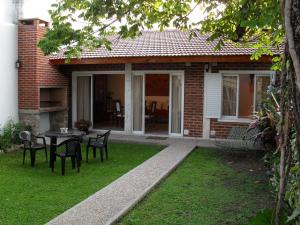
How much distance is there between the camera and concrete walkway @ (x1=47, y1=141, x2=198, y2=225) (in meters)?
4.84

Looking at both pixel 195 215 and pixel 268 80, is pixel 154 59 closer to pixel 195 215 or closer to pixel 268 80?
pixel 268 80

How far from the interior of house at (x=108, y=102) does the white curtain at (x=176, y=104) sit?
310 centimetres

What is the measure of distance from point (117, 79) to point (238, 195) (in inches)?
536

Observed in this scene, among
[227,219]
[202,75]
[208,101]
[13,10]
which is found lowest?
[227,219]

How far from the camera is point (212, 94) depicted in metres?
12.4

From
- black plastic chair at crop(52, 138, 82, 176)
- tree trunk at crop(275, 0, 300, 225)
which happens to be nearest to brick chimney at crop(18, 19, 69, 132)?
black plastic chair at crop(52, 138, 82, 176)

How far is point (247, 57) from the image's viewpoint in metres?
11.2

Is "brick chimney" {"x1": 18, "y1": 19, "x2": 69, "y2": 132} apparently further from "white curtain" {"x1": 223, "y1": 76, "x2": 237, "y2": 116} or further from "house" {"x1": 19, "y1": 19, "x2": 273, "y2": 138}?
"white curtain" {"x1": 223, "y1": 76, "x2": 237, "y2": 116}

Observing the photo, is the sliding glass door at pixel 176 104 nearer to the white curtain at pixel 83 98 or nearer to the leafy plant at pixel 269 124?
the white curtain at pixel 83 98

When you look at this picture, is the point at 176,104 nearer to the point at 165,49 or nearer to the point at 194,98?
the point at 194,98

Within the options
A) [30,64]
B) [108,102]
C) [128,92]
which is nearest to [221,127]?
[128,92]

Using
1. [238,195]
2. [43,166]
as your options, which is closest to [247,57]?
[238,195]

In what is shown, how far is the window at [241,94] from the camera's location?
12.1 metres

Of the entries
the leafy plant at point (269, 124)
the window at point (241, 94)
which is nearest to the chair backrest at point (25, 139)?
the leafy plant at point (269, 124)
